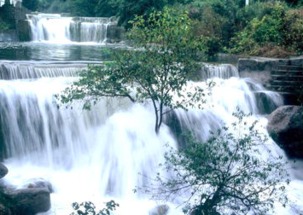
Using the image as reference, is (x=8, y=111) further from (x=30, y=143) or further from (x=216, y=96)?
(x=216, y=96)

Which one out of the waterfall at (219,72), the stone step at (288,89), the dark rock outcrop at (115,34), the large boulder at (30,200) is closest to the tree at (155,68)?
the large boulder at (30,200)

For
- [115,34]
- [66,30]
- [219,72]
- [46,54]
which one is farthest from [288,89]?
[66,30]

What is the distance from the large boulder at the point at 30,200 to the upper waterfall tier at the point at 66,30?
21198 millimetres

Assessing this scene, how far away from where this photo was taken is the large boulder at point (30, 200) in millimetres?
9891

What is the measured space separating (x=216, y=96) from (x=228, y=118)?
103 cm

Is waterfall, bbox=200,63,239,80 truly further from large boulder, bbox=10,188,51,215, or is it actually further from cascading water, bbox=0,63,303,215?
large boulder, bbox=10,188,51,215

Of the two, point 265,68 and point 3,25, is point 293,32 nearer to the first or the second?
point 265,68

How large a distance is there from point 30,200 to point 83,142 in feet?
11.2

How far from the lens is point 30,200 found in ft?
32.7

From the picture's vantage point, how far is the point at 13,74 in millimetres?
14695

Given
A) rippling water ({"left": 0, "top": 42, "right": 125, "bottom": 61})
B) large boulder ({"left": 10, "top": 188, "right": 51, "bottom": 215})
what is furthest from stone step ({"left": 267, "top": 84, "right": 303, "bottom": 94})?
large boulder ({"left": 10, "top": 188, "right": 51, "bottom": 215})

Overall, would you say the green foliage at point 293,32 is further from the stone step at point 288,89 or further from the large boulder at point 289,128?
the large boulder at point 289,128

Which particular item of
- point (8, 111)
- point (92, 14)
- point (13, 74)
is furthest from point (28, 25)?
point (8, 111)

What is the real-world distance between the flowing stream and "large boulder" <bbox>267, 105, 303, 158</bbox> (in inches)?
11.8
